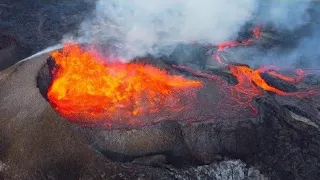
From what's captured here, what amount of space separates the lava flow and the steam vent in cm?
4

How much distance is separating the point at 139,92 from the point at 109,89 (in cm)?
107

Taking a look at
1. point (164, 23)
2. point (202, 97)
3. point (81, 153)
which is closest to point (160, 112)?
point (202, 97)

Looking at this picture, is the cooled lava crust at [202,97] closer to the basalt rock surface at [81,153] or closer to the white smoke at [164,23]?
the basalt rock surface at [81,153]

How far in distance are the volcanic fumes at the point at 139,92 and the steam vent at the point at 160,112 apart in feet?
0.12

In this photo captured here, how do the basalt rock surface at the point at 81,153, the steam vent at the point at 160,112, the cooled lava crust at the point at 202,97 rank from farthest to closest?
the cooled lava crust at the point at 202,97, the steam vent at the point at 160,112, the basalt rock surface at the point at 81,153

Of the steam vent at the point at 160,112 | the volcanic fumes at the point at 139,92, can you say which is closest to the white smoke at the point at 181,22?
the steam vent at the point at 160,112

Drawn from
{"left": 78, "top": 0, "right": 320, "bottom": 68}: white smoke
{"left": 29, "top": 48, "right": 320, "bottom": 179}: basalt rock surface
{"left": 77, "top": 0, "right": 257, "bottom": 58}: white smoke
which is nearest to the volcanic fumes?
{"left": 29, "top": 48, "right": 320, "bottom": 179}: basalt rock surface

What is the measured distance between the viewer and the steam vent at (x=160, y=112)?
389 inches

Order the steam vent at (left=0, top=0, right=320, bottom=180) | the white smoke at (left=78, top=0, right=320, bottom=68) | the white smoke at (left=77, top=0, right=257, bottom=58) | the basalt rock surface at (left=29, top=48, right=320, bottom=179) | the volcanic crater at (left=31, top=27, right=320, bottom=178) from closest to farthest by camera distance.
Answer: the steam vent at (left=0, top=0, right=320, bottom=180)
the basalt rock surface at (left=29, top=48, right=320, bottom=179)
the volcanic crater at (left=31, top=27, right=320, bottom=178)
the white smoke at (left=78, top=0, right=320, bottom=68)
the white smoke at (left=77, top=0, right=257, bottom=58)

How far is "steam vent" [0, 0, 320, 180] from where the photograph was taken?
9.88 m

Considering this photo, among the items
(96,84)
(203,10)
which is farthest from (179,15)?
(96,84)

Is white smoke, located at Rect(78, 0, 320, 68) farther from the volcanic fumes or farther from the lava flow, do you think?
the volcanic fumes

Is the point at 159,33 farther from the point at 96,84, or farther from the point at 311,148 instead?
Answer: the point at 311,148

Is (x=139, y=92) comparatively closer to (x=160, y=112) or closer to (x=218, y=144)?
(x=160, y=112)
